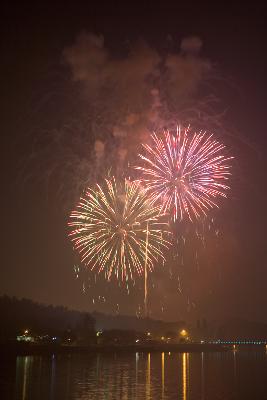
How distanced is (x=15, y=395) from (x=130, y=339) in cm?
12477

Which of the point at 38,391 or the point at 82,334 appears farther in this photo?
the point at 82,334

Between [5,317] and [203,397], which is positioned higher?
[5,317]

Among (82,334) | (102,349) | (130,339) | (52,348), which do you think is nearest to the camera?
(52,348)

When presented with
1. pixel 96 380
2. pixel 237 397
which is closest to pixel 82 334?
pixel 96 380

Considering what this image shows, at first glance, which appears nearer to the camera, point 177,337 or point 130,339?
point 130,339

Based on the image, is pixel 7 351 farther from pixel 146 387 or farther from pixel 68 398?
pixel 68 398

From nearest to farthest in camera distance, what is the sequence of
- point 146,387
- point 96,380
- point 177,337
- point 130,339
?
point 146,387 < point 96,380 < point 130,339 < point 177,337

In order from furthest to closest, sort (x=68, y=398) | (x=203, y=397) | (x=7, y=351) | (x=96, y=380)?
1. (x=7, y=351)
2. (x=96, y=380)
3. (x=203, y=397)
4. (x=68, y=398)

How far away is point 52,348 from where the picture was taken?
9312cm

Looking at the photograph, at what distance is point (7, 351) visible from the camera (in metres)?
73.8

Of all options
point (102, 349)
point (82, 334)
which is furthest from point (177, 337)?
point (102, 349)

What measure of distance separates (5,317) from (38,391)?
88905 millimetres

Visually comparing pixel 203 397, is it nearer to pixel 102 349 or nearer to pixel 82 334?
pixel 102 349

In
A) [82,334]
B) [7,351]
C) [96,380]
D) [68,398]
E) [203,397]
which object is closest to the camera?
[68,398]
